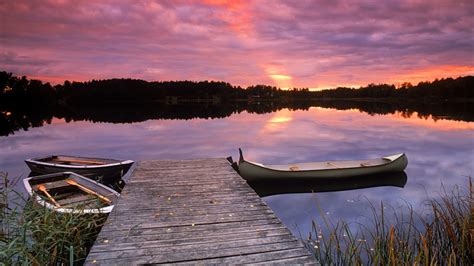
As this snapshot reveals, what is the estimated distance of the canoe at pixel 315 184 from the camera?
419 inches

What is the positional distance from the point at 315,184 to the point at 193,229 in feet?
25.5

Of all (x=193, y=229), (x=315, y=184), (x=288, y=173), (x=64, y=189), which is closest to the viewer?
(x=193, y=229)

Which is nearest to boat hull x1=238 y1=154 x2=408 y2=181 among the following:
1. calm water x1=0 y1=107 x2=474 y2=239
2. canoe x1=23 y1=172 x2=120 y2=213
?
calm water x1=0 y1=107 x2=474 y2=239

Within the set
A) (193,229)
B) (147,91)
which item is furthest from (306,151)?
(147,91)

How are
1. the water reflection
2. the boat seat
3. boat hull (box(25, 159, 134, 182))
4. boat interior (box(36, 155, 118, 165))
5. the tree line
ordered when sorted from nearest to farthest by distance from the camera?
1. boat hull (box(25, 159, 134, 182))
2. the boat seat
3. boat interior (box(36, 155, 118, 165))
4. the water reflection
5. the tree line

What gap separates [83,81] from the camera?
416 ft

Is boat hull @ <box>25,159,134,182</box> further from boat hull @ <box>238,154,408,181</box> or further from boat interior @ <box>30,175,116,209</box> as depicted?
boat hull @ <box>238,154,408,181</box>

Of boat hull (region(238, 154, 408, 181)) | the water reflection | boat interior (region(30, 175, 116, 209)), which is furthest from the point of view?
the water reflection

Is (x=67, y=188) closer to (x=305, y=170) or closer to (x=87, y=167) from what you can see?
(x=87, y=167)

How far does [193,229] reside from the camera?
3.99 metres

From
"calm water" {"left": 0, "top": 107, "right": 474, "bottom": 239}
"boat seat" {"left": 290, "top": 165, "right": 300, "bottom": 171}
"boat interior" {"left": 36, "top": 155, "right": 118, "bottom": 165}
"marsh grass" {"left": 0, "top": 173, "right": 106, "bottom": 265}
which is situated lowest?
"calm water" {"left": 0, "top": 107, "right": 474, "bottom": 239}

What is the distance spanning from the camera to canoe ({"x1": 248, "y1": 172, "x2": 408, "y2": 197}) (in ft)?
34.9

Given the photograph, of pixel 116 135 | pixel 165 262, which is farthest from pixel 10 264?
pixel 116 135

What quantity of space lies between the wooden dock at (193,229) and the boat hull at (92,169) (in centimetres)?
457
